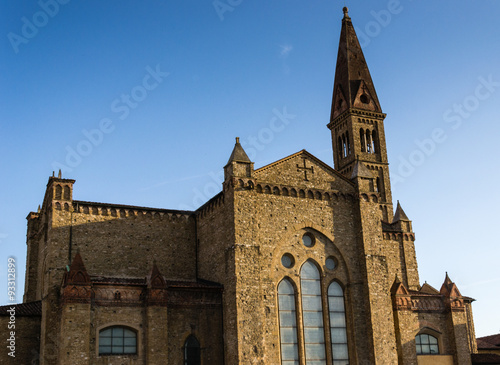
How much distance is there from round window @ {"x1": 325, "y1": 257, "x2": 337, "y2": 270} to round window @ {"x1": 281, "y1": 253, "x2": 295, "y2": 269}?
91.5 inches

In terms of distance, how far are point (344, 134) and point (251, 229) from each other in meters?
29.0

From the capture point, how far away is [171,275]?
3512 cm

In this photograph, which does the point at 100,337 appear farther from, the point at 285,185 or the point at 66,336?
the point at 285,185

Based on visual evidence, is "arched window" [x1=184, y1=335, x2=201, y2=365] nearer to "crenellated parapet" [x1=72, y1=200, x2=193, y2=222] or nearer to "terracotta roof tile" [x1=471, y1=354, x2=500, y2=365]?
"crenellated parapet" [x1=72, y1=200, x2=193, y2=222]

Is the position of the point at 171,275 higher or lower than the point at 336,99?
lower

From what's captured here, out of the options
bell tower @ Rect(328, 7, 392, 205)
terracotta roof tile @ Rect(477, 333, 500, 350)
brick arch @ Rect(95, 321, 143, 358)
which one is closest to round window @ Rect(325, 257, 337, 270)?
brick arch @ Rect(95, 321, 143, 358)

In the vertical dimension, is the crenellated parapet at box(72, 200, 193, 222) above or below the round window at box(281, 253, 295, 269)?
above

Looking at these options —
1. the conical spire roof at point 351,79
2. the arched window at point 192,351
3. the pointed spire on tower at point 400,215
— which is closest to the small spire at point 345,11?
the conical spire roof at point 351,79

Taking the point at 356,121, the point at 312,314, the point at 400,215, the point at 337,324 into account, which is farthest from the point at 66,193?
the point at 356,121

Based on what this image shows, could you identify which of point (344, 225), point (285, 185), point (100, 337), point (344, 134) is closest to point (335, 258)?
point (344, 225)

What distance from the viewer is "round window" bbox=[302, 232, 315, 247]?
32969mm

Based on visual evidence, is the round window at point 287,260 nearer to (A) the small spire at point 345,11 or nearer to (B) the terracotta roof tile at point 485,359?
(B) the terracotta roof tile at point 485,359

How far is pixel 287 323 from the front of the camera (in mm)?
31016

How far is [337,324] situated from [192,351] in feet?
27.7
